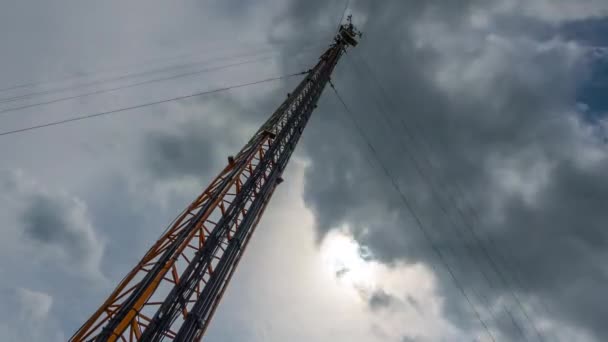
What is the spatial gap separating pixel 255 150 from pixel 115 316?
12.0m

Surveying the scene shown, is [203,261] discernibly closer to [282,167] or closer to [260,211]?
[260,211]

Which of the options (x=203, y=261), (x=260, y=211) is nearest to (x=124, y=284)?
(x=203, y=261)

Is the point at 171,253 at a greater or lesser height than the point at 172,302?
greater

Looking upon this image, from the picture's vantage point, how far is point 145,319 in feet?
44.4

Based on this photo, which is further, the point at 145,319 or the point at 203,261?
the point at 203,261

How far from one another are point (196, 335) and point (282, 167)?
1155 centimetres

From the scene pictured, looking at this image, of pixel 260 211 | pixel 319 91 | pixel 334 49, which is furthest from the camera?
pixel 334 49

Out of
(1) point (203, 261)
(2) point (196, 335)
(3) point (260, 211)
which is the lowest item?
(2) point (196, 335)

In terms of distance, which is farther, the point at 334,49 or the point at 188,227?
the point at 334,49

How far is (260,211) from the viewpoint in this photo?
2058cm

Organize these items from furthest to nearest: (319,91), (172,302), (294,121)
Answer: (319,91), (294,121), (172,302)

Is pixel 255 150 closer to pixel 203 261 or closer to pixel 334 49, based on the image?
pixel 203 261

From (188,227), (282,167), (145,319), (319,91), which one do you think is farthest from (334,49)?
(145,319)

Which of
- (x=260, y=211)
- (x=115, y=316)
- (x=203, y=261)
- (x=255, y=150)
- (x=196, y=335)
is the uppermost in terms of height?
(x=255, y=150)
